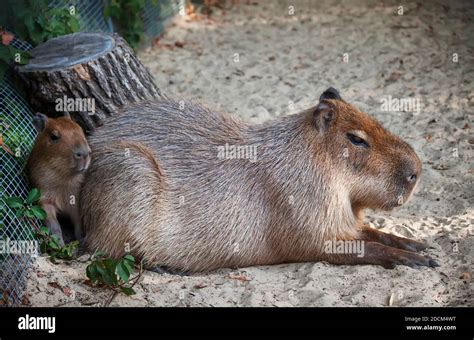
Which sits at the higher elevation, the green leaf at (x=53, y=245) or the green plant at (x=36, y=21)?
the green plant at (x=36, y=21)

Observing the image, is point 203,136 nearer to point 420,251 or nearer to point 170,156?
point 170,156

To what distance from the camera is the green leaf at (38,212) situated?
5.14 metres

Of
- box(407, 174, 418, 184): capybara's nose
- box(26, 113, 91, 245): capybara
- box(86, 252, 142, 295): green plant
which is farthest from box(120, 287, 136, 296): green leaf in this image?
box(407, 174, 418, 184): capybara's nose

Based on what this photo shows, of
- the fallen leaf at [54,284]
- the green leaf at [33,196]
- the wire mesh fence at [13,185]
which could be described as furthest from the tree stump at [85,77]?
the fallen leaf at [54,284]

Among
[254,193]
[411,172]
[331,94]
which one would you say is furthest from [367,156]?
[254,193]

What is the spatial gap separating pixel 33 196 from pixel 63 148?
398 mm

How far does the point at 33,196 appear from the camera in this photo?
5184mm

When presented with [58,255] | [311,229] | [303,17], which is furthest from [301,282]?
[303,17]

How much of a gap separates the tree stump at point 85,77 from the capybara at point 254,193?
618 mm

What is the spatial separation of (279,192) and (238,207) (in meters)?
0.31

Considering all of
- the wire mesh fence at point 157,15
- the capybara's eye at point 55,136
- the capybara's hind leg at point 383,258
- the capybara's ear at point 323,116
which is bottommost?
the capybara's hind leg at point 383,258

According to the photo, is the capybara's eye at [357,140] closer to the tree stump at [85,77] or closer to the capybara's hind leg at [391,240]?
the capybara's hind leg at [391,240]

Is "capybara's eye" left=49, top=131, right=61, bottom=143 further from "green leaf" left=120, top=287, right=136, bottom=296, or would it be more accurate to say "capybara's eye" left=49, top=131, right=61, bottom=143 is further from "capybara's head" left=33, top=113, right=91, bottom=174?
"green leaf" left=120, top=287, right=136, bottom=296

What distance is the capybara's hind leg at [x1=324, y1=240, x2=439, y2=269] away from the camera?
17.0 feet
